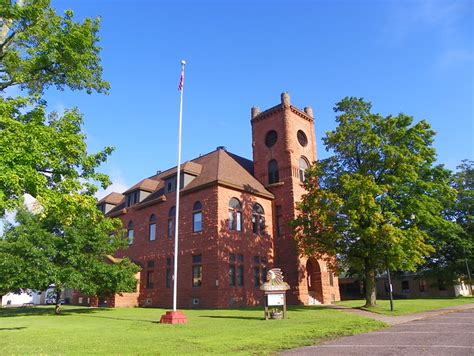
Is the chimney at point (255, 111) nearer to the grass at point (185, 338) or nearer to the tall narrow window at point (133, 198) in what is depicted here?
the tall narrow window at point (133, 198)

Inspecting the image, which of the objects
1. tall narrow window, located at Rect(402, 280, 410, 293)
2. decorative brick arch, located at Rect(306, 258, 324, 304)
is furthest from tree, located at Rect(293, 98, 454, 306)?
tall narrow window, located at Rect(402, 280, 410, 293)

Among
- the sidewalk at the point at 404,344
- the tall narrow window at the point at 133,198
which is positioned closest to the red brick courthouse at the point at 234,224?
the tall narrow window at the point at 133,198

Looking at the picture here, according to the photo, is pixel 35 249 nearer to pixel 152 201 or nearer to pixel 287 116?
pixel 152 201

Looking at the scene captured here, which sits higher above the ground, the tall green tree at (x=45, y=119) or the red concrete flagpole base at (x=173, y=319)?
the tall green tree at (x=45, y=119)

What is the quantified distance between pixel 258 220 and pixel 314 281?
7770 millimetres

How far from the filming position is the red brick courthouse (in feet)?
100

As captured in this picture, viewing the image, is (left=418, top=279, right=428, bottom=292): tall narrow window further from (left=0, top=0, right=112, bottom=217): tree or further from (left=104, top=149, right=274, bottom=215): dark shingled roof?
(left=0, top=0, right=112, bottom=217): tree

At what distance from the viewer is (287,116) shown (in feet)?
120

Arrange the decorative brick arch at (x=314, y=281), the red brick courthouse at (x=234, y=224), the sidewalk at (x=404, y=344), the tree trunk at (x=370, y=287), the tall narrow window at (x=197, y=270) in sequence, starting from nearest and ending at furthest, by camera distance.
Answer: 1. the sidewalk at (x=404, y=344)
2. the tree trunk at (x=370, y=287)
3. the red brick courthouse at (x=234, y=224)
4. the tall narrow window at (x=197, y=270)
5. the decorative brick arch at (x=314, y=281)

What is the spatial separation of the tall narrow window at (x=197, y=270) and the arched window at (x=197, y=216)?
7.67 ft

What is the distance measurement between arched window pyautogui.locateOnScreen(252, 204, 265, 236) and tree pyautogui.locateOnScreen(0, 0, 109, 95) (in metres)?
19.6

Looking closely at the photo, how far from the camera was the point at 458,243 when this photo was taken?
45344 millimetres

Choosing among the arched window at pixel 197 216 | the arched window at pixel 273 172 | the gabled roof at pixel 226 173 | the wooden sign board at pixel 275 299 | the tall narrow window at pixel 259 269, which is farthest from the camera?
the arched window at pixel 273 172

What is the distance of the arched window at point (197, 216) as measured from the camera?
32.2 meters
